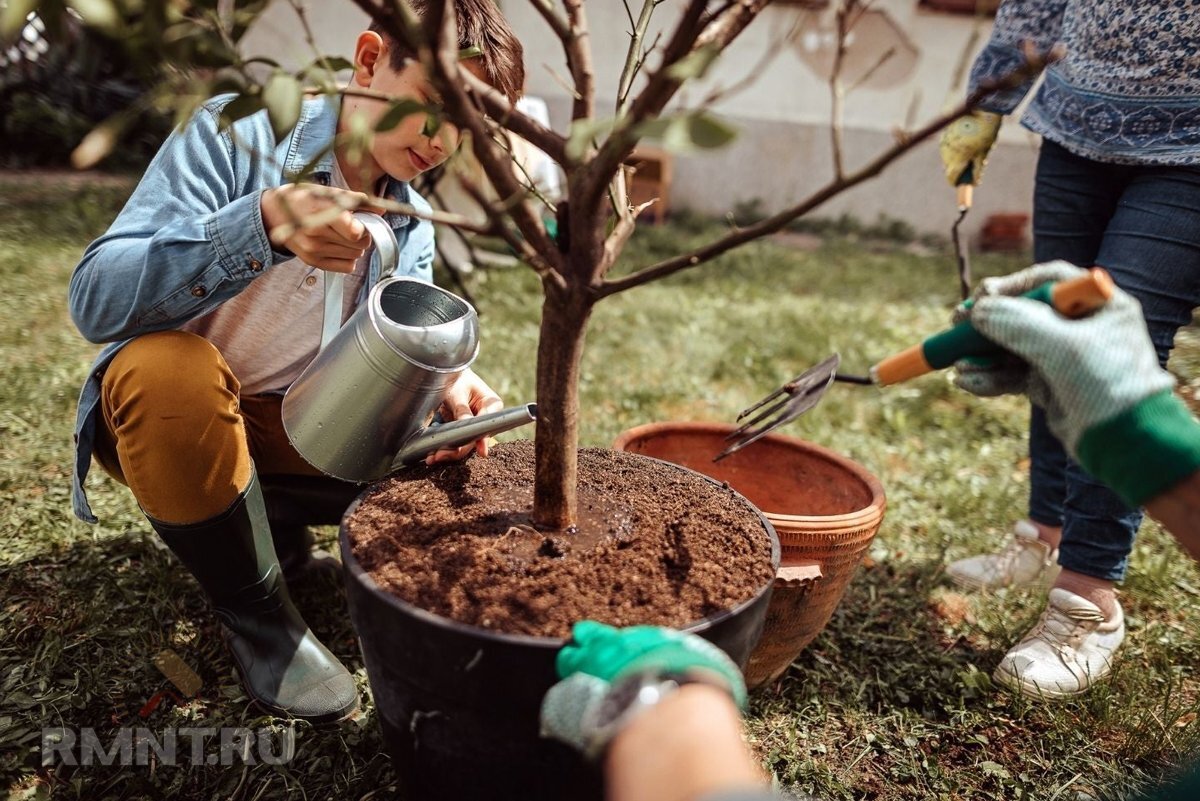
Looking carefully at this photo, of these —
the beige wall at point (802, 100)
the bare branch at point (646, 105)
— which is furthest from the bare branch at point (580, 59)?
the beige wall at point (802, 100)

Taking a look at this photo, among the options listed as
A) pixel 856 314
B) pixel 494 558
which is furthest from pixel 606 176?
pixel 856 314

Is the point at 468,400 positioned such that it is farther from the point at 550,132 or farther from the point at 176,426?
the point at 550,132

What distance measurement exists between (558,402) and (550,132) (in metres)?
0.38

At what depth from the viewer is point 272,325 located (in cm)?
169

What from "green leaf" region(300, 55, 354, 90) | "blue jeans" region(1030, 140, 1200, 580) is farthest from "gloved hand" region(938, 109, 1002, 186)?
"green leaf" region(300, 55, 354, 90)

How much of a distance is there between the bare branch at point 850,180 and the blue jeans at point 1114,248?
94cm

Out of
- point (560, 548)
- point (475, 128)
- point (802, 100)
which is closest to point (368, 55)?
point (475, 128)

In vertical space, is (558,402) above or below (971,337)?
below

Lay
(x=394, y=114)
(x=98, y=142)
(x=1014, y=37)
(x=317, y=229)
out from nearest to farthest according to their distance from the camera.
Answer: (x=98, y=142), (x=394, y=114), (x=317, y=229), (x=1014, y=37)

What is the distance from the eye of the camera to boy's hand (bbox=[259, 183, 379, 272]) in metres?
1.21

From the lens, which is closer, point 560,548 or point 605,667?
point 605,667

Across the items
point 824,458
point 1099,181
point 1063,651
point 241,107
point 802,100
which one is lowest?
point 802,100

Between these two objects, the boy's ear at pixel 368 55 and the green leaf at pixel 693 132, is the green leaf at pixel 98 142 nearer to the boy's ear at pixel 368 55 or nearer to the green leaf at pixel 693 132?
the green leaf at pixel 693 132

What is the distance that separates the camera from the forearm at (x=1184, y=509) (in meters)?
0.95
